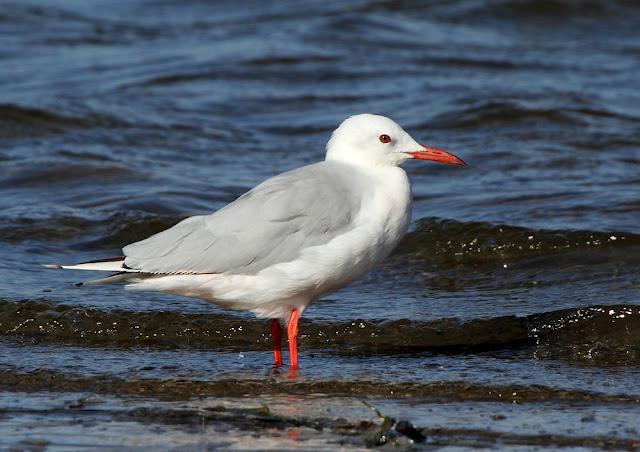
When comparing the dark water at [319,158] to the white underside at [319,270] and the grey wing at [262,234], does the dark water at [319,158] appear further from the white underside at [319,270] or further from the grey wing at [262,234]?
the grey wing at [262,234]

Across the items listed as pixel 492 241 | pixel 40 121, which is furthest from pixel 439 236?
pixel 40 121

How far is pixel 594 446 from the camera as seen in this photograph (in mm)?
5195

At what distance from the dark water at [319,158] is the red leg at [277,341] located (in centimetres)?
9

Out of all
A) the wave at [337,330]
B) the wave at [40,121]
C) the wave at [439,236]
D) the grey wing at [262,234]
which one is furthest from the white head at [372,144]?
the wave at [40,121]

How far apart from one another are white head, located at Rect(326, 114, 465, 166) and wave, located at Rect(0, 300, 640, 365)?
113 cm

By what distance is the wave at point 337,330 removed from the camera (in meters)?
7.27

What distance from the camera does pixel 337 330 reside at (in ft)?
24.8

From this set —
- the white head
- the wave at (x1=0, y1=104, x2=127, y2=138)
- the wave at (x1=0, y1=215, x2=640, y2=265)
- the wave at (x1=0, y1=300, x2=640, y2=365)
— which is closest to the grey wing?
the white head

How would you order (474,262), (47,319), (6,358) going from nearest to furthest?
(6,358)
(47,319)
(474,262)

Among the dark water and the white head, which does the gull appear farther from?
the dark water

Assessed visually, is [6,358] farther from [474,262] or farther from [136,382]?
[474,262]

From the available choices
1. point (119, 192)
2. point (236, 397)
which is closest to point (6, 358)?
point (236, 397)

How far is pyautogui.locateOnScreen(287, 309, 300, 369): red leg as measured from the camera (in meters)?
6.73

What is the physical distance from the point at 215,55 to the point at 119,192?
21.9 feet
